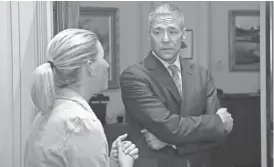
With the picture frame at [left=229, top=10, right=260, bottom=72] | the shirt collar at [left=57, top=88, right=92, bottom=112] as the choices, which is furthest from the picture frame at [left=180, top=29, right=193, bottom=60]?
the shirt collar at [left=57, top=88, right=92, bottom=112]

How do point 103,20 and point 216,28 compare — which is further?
point 216,28

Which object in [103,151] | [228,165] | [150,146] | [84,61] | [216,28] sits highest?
[216,28]

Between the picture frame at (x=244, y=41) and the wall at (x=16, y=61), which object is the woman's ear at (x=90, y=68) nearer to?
the wall at (x=16, y=61)

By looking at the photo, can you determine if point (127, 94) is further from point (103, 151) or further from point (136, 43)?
point (103, 151)

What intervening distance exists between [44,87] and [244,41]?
1.96 meters

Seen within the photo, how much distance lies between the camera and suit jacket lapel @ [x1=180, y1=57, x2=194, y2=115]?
200 centimetres

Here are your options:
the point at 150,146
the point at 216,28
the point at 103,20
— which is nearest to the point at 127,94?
the point at 150,146

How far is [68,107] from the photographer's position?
4.29 ft

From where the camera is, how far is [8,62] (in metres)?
2.03

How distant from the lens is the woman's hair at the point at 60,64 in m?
1.30

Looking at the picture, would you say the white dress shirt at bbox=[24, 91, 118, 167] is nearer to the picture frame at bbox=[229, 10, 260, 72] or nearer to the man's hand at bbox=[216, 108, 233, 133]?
the man's hand at bbox=[216, 108, 233, 133]
